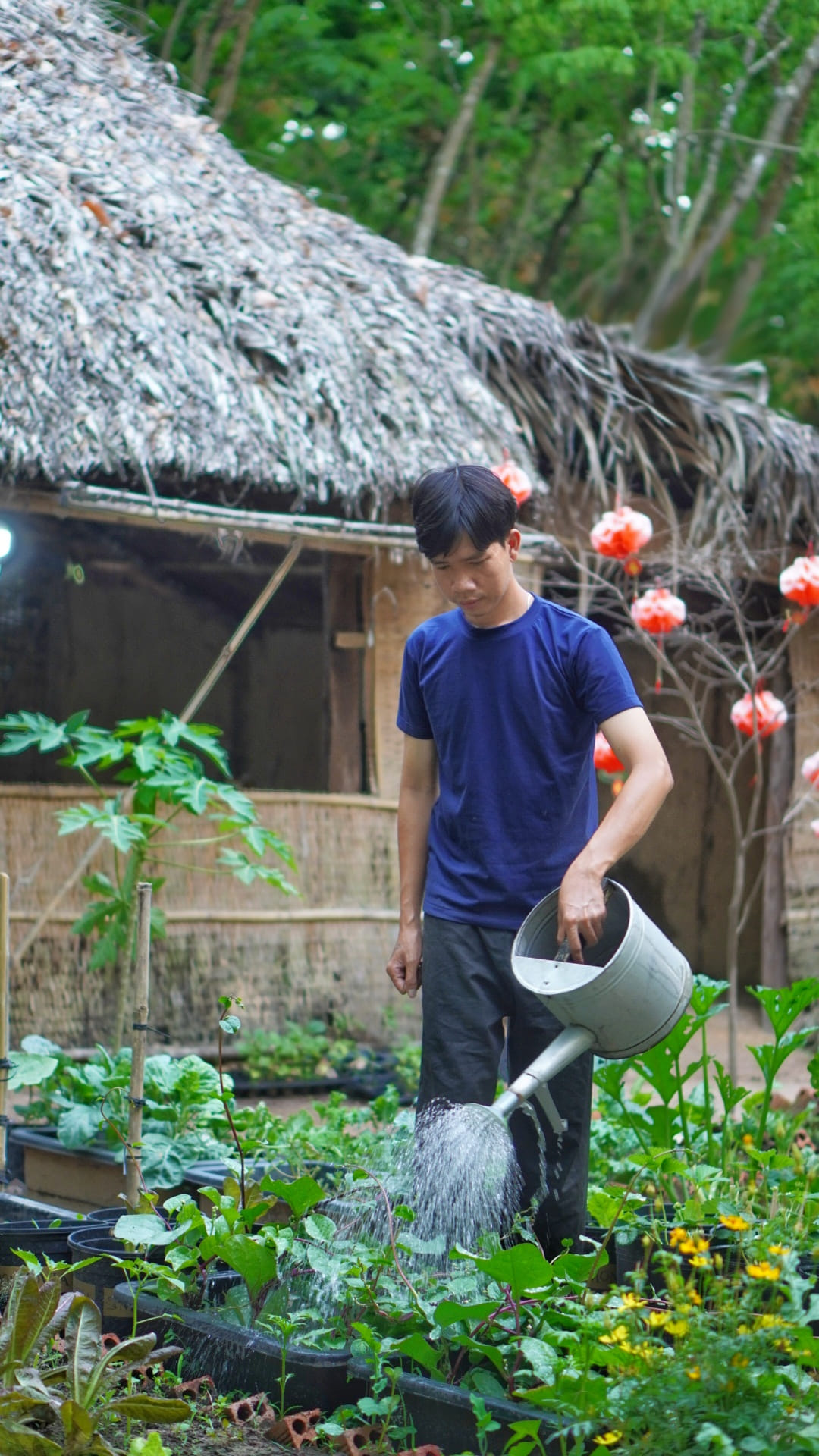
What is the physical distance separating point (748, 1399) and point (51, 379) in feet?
14.0

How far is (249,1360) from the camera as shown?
2.43 meters

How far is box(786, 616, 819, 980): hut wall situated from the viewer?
27.0 feet

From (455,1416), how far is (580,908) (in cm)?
76

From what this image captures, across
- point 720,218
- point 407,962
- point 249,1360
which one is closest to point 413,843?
point 407,962

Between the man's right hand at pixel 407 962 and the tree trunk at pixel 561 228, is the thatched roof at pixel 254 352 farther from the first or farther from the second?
the tree trunk at pixel 561 228

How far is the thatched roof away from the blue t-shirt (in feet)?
9.23

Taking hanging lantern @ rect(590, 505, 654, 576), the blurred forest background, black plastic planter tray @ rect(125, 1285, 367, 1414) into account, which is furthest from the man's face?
the blurred forest background

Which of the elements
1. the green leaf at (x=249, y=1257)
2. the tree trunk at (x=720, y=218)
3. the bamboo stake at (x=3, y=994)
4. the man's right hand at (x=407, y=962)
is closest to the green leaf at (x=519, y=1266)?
the green leaf at (x=249, y=1257)

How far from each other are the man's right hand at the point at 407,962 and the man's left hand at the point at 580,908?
519 millimetres

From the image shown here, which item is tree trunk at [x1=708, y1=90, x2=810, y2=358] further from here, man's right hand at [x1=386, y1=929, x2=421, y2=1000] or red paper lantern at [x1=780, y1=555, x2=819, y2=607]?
man's right hand at [x1=386, y1=929, x2=421, y2=1000]

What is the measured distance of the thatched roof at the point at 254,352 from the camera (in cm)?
536

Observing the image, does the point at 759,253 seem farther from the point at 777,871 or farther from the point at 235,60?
the point at 777,871

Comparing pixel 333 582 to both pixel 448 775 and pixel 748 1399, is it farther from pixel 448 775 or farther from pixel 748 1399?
pixel 748 1399

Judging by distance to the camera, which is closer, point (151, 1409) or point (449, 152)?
point (151, 1409)
